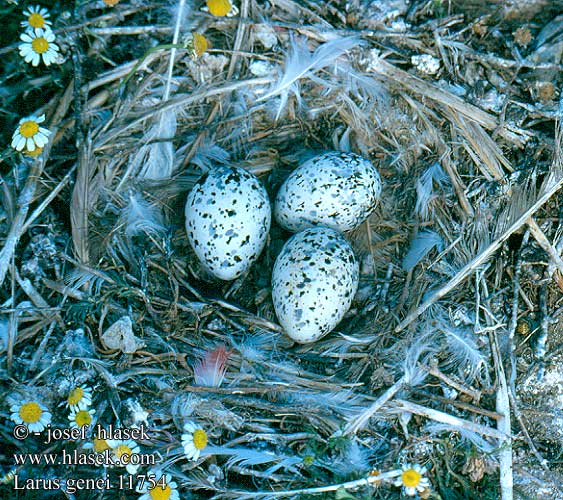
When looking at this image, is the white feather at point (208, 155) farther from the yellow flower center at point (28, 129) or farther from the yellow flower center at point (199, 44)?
the yellow flower center at point (28, 129)

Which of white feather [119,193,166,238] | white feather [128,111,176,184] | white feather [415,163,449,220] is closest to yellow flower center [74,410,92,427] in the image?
white feather [119,193,166,238]

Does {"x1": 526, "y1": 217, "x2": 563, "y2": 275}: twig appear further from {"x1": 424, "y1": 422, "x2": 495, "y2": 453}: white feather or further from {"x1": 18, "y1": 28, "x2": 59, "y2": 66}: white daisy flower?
{"x1": 18, "y1": 28, "x2": 59, "y2": 66}: white daisy flower

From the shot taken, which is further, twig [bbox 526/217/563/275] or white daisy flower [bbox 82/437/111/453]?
twig [bbox 526/217/563/275]

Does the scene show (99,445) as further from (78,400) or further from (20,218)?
(20,218)

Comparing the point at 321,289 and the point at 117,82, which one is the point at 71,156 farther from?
the point at 321,289

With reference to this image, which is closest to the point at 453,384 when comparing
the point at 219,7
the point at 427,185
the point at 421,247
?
the point at 421,247

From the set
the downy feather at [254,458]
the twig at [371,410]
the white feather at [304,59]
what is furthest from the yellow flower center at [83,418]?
the white feather at [304,59]
